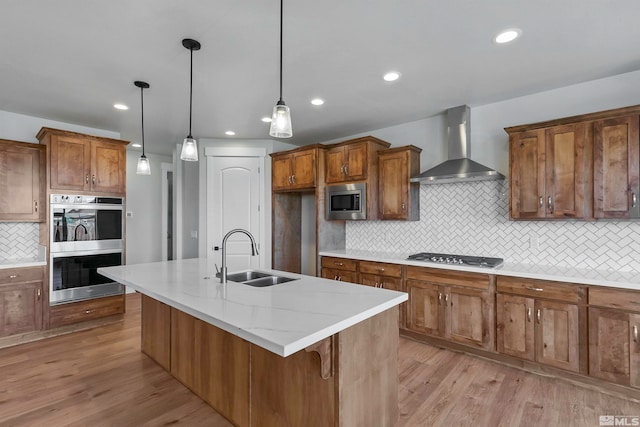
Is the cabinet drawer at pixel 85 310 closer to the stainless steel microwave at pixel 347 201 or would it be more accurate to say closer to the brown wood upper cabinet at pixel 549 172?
the stainless steel microwave at pixel 347 201

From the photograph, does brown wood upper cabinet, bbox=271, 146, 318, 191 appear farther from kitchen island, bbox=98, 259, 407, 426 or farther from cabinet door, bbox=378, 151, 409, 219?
kitchen island, bbox=98, 259, 407, 426

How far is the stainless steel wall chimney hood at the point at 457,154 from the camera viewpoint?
10.8 feet

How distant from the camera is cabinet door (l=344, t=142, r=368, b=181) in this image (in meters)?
3.94

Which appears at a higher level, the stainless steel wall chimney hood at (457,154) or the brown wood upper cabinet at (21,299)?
the stainless steel wall chimney hood at (457,154)

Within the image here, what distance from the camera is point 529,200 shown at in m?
2.91

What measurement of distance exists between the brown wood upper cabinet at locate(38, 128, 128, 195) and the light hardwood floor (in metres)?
1.85

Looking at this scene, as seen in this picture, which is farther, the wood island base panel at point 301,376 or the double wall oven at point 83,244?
the double wall oven at point 83,244

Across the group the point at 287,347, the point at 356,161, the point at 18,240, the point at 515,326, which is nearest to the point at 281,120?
the point at 287,347

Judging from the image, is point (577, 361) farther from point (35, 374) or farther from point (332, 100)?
point (35, 374)

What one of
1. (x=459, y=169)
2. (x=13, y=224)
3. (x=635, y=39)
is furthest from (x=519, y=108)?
(x=13, y=224)

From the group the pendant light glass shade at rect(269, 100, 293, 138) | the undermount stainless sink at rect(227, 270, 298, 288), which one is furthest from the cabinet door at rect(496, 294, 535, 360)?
the pendant light glass shade at rect(269, 100, 293, 138)

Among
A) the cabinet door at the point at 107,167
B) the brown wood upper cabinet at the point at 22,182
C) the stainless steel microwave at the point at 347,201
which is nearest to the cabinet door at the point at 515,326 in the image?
the stainless steel microwave at the point at 347,201

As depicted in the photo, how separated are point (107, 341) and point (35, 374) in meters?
0.72

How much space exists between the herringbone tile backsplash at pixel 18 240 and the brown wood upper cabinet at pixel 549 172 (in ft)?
17.7
